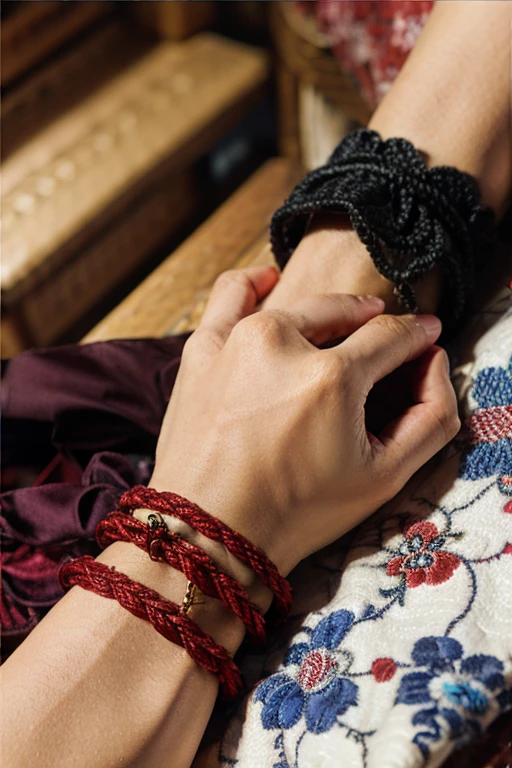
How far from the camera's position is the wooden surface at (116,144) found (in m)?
1.33

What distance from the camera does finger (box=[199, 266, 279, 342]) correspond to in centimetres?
62

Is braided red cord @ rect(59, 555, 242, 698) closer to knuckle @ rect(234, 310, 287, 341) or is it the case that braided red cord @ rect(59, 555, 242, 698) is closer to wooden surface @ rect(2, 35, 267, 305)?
knuckle @ rect(234, 310, 287, 341)

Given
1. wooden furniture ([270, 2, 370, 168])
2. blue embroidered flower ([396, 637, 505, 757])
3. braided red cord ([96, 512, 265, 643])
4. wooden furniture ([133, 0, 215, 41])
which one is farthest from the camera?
wooden furniture ([133, 0, 215, 41])

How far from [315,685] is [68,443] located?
325 mm

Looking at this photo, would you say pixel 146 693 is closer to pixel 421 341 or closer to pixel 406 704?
pixel 406 704

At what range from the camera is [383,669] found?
44 centimetres

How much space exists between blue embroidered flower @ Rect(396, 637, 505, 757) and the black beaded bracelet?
0.30 metres

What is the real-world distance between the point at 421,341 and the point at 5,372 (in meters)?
0.40

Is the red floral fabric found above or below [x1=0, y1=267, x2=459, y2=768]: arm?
above

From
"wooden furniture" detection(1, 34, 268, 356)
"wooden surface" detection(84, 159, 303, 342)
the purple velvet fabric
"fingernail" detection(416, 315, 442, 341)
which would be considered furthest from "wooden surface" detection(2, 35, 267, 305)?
"fingernail" detection(416, 315, 442, 341)

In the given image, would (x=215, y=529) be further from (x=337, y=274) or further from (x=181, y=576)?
(x=337, y=274)

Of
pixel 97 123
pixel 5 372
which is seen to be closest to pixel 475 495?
pixel 5 372

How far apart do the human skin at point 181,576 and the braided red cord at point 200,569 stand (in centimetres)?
1

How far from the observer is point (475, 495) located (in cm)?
50
